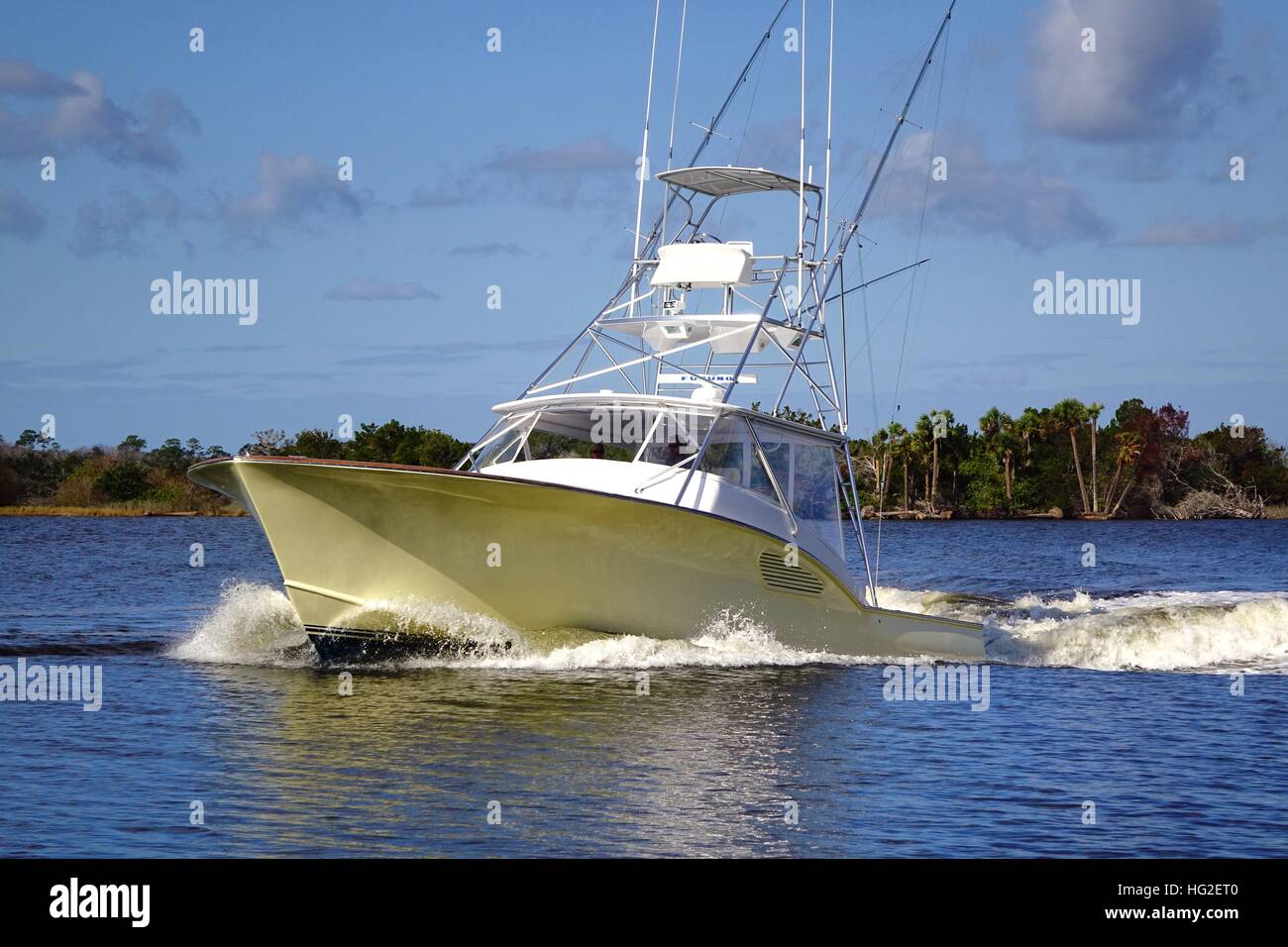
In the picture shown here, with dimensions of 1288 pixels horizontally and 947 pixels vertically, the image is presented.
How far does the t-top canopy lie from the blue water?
21.2 ft

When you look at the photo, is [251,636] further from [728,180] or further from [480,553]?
[728,180]

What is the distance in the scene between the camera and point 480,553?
1526cm

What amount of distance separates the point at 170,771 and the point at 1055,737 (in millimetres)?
8109

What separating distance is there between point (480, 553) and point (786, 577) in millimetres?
4069

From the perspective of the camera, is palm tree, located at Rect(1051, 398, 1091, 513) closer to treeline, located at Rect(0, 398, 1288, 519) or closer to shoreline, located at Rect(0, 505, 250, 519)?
treeline, located at Rect(0, 398, 1288, 519)

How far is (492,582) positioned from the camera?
50.8ft

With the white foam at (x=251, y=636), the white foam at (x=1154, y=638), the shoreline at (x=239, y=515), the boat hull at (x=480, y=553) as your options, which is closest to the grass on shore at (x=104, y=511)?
the shoreline at (x=239, y=515)

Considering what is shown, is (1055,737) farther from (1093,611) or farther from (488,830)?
(1093,611)

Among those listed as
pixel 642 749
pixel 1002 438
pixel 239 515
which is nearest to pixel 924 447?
pixel 1002 438

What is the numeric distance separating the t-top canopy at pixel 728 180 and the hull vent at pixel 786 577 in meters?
5.65

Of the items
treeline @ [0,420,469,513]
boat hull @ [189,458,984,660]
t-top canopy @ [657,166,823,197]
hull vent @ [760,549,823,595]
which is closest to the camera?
boat hull @ [189,458,984,660]

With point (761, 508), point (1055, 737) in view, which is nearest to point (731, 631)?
point (761, 508)

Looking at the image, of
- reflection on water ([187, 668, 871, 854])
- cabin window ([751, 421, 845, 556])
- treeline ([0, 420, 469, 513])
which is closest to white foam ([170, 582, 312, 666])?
reflection on water ([187, 668, 871, 854])

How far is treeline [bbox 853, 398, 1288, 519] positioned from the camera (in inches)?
3787
